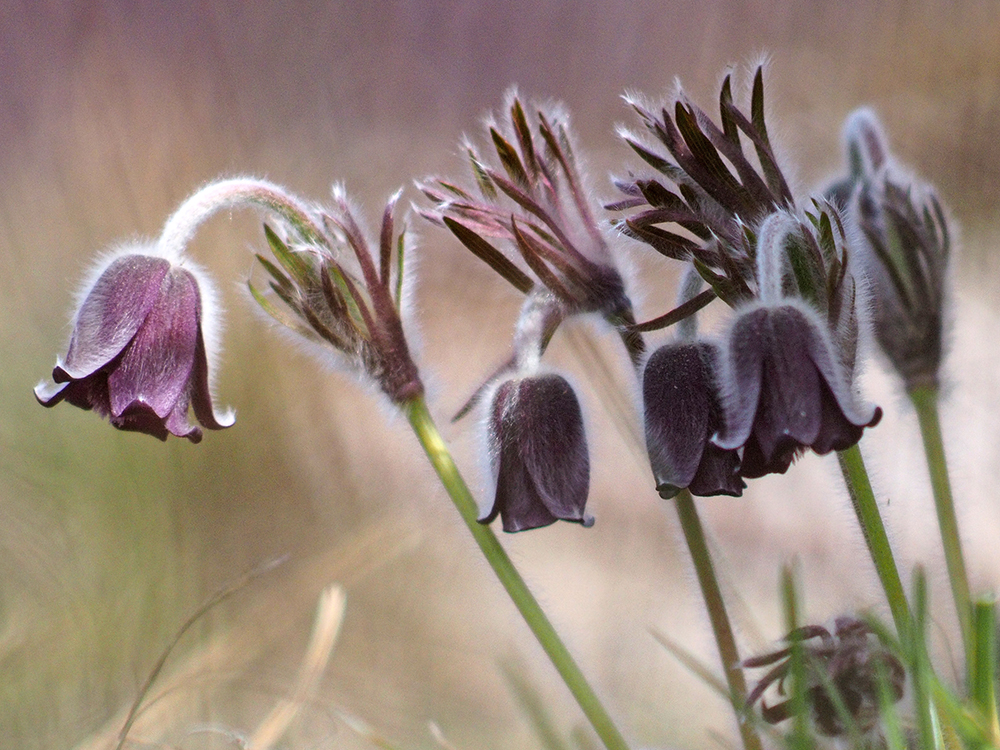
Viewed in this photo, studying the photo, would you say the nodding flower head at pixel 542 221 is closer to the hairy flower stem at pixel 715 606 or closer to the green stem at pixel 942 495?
the hairy flower stem at pixel 715 606

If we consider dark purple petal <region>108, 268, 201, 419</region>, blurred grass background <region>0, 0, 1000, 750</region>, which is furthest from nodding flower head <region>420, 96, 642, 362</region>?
blurred grass background <region>0, 0, 1000, 750</region>

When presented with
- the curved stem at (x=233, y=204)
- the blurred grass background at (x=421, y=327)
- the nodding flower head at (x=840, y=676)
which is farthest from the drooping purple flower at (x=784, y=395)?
the blurred grass background at (x=421, y=327)

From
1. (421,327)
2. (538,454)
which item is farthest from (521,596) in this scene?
(421,327)

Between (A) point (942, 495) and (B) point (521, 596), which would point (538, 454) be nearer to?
(B) point (521, 596)

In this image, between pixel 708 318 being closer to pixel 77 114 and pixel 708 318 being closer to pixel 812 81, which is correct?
Answer: pixel 812 81

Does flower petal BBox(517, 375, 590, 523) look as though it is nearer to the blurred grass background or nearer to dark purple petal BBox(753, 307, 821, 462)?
dark purple petal BBox(753, 307, 821, 462)

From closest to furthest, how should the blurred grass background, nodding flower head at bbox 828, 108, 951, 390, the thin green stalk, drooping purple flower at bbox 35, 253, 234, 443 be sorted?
the thin green stalk
drooping purple flower at bbox 35, 253, 234, 443
nodding flower head at bbox 828, 108, 951, 390
the blurred grass background
